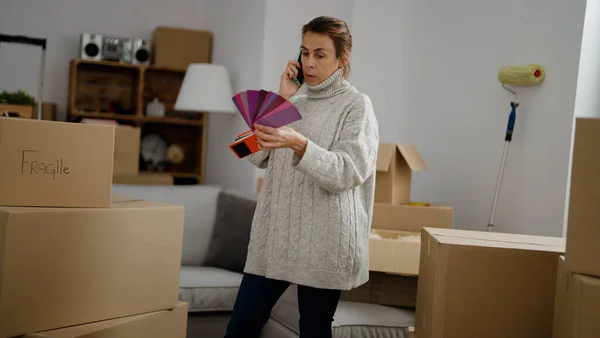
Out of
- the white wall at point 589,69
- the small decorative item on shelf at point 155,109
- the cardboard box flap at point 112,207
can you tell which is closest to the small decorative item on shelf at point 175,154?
the small decorative item on shelf at point 155,109

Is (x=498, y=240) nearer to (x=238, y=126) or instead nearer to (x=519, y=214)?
(x=519, y=214)

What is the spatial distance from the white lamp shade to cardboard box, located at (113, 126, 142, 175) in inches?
13.3

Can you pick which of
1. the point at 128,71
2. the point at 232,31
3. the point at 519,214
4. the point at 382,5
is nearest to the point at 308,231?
the point at 519,214

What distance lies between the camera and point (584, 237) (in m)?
1.29

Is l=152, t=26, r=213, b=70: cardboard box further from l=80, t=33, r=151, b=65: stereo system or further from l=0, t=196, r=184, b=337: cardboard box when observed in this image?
l=0, t=196, r=184, b=337: cardboard box

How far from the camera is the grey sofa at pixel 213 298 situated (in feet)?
8.12

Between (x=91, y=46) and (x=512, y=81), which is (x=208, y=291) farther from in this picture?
(x=91, y=46)

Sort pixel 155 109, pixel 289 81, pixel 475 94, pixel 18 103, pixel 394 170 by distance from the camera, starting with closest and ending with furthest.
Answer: pixel 289 81 < pixel 394 170 < pixel 475 94 < pixel 18 103 < pixel 155 109

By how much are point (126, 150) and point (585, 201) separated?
3628 millimetres

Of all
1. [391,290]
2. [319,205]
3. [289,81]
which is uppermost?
[289,81]

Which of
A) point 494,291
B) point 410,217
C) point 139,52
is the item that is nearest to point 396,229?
point 410,217

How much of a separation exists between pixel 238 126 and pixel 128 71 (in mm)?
1523

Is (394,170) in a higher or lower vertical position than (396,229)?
higher

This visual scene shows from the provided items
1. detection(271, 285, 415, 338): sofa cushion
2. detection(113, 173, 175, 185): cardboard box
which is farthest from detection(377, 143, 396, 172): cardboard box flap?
detection(113, 173, 175, 185): cardboard box
